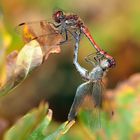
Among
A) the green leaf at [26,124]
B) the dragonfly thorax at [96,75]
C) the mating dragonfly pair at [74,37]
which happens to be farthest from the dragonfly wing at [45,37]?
the dragonfly thorax at [96,75]

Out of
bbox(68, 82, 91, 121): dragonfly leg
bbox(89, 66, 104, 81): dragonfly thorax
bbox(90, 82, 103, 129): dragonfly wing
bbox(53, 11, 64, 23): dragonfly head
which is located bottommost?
bbox(90, 82, 103, 129): dragonfly wing

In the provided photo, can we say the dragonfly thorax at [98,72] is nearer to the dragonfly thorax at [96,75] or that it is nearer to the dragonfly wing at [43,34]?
the dragonfly thorax at [96,75]

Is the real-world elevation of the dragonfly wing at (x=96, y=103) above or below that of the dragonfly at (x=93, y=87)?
below

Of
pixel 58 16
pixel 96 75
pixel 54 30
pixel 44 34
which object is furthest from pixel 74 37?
pixel 44 34

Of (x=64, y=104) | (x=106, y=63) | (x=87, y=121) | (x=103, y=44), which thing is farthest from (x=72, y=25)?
(x=103, y=44)

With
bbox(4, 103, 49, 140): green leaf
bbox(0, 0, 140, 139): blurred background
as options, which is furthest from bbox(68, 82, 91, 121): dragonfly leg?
bbox(0, 0, 140, 139): blurred background

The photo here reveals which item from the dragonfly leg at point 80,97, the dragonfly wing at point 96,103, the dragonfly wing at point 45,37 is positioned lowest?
the dragonfly wing at point 96,103

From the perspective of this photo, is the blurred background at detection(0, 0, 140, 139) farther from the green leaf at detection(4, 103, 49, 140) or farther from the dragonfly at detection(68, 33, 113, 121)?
the green leaf at detection(4, 103, 49, 140)
